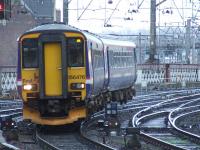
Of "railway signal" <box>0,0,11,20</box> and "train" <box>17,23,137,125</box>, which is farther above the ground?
"railway signal" <box>0,0,11,20</box>

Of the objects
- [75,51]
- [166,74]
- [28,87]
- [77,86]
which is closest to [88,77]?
[77,86]

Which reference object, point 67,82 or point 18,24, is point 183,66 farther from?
point 67,82

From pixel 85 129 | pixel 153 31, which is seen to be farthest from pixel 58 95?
pixel 153 31

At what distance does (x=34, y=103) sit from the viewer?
16906mm

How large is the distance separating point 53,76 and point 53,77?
27 millimetres

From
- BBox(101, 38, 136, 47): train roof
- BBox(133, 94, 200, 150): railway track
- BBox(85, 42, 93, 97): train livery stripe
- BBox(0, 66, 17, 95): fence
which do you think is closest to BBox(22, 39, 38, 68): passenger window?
BBox(85, 42, 93, 97): train livery stripe

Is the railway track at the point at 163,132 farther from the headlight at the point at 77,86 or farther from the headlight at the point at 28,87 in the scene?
the headlight at the point at 28,87

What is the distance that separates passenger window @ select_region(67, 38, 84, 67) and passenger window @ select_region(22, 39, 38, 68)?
912 millimetres

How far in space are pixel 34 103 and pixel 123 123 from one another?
4428 mm

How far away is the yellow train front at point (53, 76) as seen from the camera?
1673 centimetres

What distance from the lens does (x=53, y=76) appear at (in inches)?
660

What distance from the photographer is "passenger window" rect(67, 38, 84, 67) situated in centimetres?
1702

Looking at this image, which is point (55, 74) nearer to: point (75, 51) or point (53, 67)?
point (53, 67)

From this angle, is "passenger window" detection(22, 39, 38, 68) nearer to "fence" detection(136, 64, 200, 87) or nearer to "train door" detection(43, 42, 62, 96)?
"train door" detection(43, 42, 62, 96)
